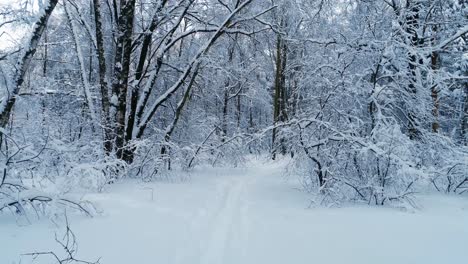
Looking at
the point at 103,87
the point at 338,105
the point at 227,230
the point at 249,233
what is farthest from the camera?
the point at 103,87

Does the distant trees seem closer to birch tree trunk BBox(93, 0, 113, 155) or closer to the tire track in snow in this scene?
birch tree trunk BBox(93, 0, 113, 155)

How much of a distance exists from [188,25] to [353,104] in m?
→ 7.76

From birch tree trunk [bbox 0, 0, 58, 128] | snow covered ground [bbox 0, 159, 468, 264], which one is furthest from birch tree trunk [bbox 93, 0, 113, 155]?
birch tree trunk [bbox 0, 0, 58, 128]

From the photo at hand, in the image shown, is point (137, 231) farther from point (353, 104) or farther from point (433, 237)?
point (353, 104)

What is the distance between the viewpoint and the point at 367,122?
7965 millimetres

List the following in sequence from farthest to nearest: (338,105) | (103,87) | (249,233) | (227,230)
A: (103,87) < (338,105) < (227,230) < (249,233)

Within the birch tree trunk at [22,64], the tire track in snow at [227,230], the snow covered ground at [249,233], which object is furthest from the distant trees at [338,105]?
the tire track in snow at [227,230]

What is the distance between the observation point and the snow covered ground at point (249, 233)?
4199 millimetres

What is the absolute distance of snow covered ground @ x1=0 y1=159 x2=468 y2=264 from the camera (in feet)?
13.8

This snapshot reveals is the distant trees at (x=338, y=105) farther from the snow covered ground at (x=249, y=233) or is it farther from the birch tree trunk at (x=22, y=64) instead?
the snow covered ground at (x=249, y=233)

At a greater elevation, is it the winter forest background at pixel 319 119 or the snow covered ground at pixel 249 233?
the winter forest background at pixel 319 119

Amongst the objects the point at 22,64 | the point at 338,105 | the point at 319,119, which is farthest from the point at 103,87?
the point at 338,105

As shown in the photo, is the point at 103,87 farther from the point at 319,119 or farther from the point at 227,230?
the point at 227,230

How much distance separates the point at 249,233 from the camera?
529cm
